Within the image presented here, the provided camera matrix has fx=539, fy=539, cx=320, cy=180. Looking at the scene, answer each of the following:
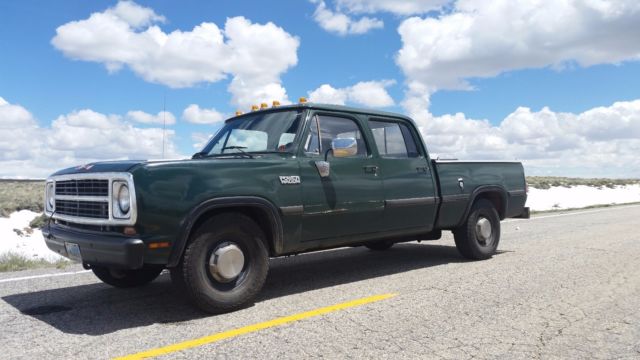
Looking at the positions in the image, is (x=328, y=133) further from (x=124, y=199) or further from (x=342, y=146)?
(x=124, y=199)

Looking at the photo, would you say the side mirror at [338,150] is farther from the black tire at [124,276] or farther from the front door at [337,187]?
the black tire at [124,276]

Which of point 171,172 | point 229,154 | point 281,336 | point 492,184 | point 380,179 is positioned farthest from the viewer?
point 492,184

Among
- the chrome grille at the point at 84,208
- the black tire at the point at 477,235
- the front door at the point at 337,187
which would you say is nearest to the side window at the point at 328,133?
the front door at the point at 337,187

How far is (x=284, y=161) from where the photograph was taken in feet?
17.3

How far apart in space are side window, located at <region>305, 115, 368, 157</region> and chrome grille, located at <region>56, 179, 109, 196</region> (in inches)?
78.8

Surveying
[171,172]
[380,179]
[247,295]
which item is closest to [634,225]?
[380,179]

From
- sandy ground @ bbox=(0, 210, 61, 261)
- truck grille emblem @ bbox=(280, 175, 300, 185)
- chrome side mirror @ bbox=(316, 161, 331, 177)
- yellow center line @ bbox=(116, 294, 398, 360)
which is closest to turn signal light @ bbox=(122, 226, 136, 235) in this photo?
yellow center line @ bbox=(116, 294, 398, 360)

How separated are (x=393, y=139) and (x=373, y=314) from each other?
268cm

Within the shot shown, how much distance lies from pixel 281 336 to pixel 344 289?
174cm

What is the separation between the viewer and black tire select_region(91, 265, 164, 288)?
5.75m

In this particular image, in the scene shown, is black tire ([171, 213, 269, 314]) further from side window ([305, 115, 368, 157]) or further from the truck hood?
side window ([305, 115, 368, 157])

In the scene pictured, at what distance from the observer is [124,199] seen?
4379 millimetres

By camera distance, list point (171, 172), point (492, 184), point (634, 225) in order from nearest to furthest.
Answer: point (171, 172) → point (492, 184) → point (634, 225)

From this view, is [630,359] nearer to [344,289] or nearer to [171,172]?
[344,289]
